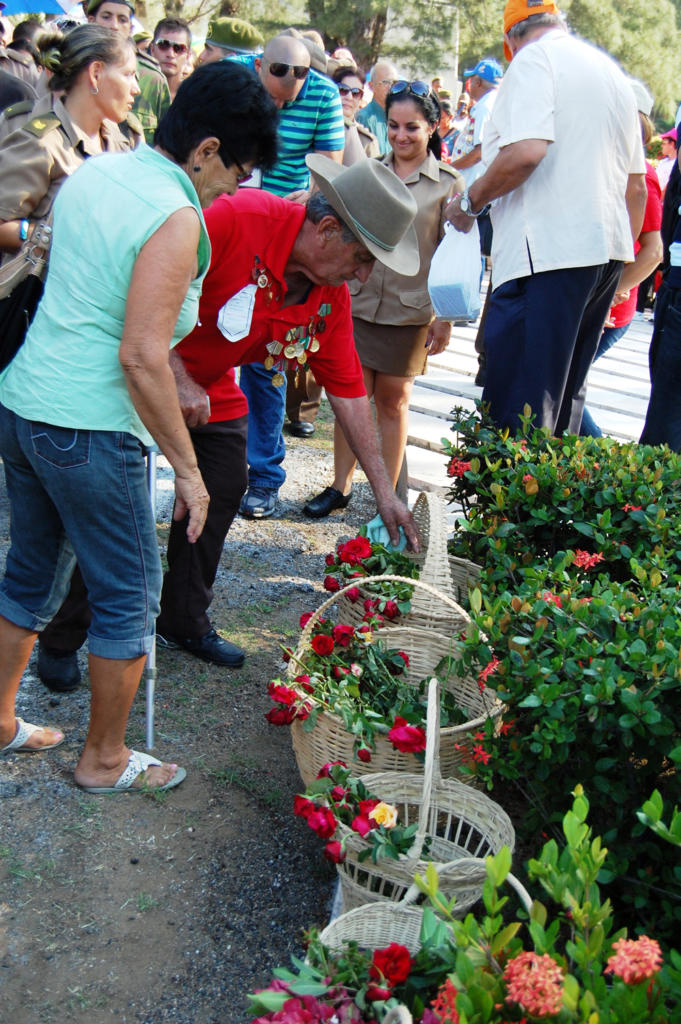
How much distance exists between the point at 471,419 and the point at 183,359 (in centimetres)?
111

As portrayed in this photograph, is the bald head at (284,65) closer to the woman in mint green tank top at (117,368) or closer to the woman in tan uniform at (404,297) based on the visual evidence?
the woman in tan uniform at (404,297)

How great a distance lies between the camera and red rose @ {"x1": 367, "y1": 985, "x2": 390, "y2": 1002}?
156 cm

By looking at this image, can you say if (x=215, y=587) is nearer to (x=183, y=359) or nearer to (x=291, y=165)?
(x=183, y=359)

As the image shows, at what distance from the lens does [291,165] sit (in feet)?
17.4

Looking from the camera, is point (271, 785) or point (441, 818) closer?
point (441, 818)

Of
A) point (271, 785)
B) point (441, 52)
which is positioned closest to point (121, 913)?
point (271, 785)

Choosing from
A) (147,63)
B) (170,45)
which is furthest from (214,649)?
(170,45)

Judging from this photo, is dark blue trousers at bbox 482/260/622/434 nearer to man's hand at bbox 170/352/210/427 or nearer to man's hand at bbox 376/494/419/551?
man's hand at bbox 376/494/419/551

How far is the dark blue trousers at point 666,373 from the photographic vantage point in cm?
434

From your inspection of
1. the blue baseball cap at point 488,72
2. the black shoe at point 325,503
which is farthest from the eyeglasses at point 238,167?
the blue baseball cap at point 488,72

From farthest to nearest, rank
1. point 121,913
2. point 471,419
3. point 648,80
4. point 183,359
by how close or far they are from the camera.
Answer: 1. point 648,80
2. point 471,419
3. point 183,359
4. point 121,913

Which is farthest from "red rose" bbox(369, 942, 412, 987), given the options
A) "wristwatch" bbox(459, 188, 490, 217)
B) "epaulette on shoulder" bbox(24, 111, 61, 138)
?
"wristwatch" bbox(459, 188, 490, 217)

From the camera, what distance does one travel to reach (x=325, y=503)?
508 cm

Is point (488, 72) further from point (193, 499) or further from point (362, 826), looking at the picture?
point (362, 826)
